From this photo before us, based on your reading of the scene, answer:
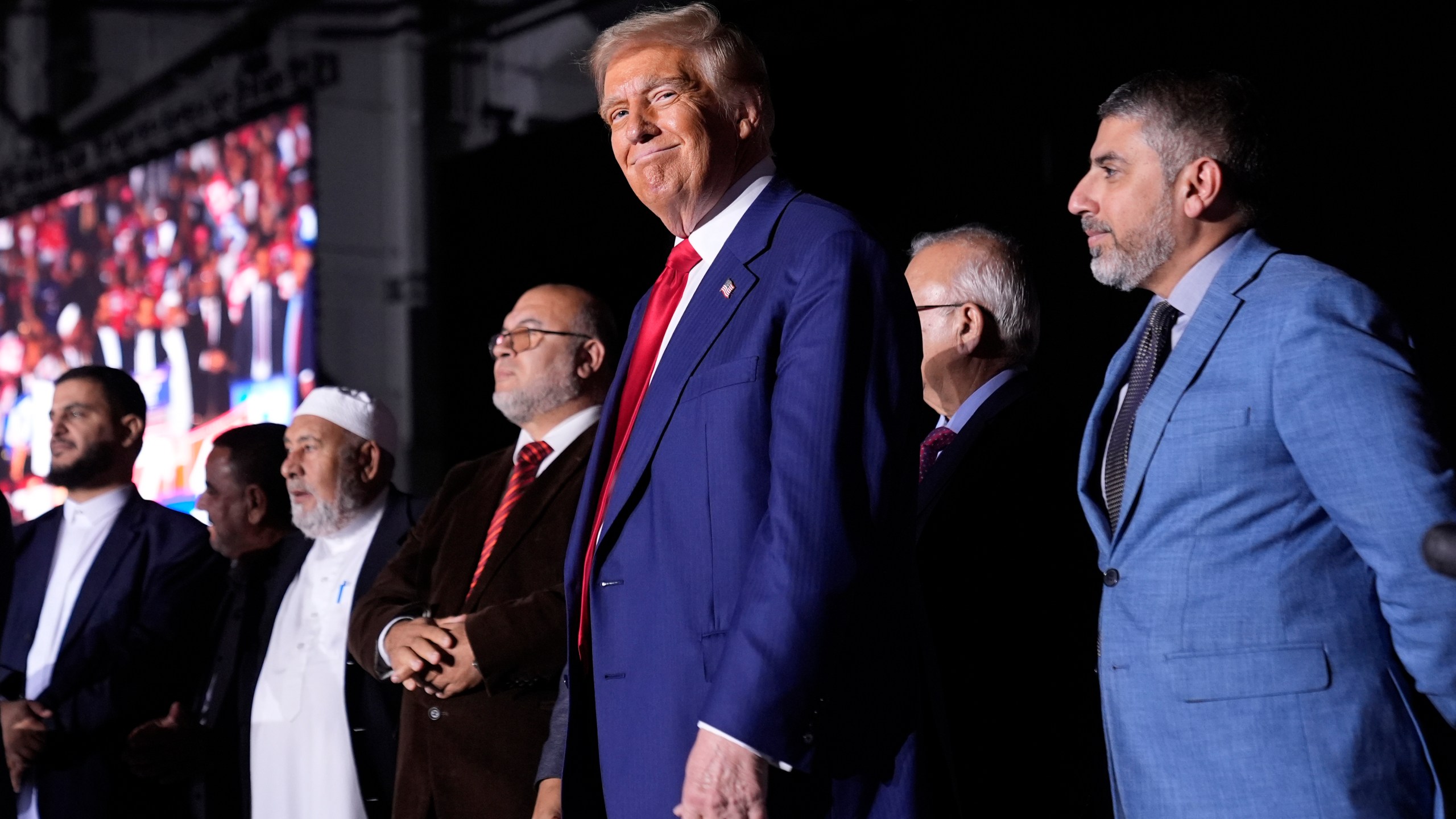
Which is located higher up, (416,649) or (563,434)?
(563,434)

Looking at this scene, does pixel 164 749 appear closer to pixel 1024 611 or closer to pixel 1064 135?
pixel 1024 611

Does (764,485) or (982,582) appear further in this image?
(982,582)

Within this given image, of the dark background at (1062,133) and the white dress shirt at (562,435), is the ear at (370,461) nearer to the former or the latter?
the white dress shirt at (562,435)

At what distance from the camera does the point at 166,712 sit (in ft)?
12.6

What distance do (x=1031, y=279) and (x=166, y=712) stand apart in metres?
2.74

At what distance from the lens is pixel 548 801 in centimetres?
210

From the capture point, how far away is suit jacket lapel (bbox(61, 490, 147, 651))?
12.6ft

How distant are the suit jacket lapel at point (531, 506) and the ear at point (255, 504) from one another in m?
1.65

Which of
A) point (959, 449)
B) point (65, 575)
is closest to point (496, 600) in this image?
point (959, 449)

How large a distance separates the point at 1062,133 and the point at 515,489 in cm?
164

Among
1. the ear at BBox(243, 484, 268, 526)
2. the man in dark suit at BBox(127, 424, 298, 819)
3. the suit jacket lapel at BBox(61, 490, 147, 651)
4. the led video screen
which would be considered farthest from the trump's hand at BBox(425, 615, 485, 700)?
the led video screen

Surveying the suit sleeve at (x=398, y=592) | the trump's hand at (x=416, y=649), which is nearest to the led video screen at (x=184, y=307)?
the suit sleeve at (x=398, y=592)

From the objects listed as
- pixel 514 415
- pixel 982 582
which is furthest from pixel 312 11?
pixel 982 582

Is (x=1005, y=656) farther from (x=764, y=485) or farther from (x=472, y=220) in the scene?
(x=472, y=220)
